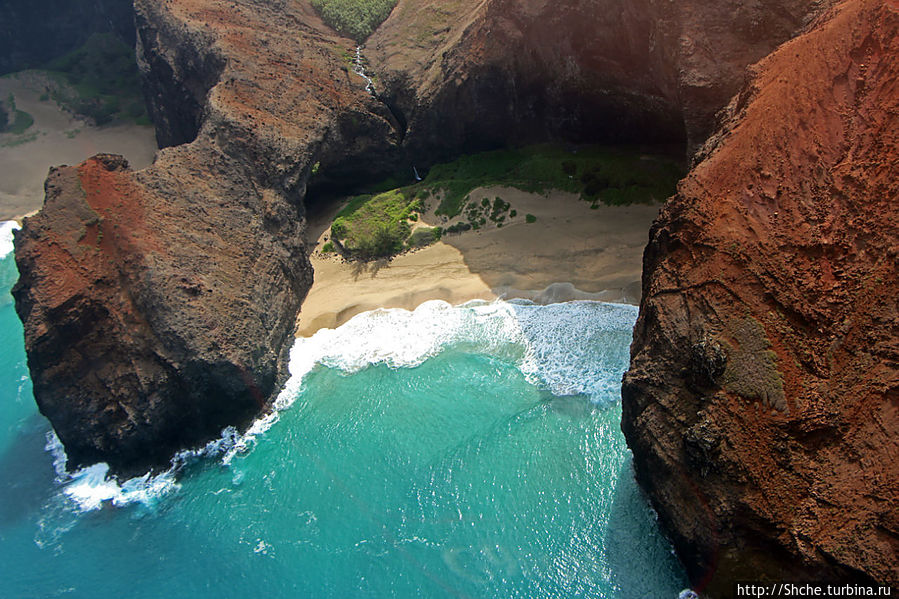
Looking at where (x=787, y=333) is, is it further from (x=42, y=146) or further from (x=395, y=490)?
(x=42, y=146)

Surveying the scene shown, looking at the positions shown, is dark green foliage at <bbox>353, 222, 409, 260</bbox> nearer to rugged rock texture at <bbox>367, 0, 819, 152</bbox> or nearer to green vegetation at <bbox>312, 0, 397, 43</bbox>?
rugged rock texture at <bbox>367, 0, 819, 152</bbox>

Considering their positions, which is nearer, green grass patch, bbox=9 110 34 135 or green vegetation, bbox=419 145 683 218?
green vegetation, bbox=419 145 683 218

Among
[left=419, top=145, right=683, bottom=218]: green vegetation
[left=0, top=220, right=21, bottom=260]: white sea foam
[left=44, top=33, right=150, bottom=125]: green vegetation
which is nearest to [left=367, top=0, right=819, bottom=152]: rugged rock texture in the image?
[left=419, top=145, right=683, bottom=218]: green vegetation

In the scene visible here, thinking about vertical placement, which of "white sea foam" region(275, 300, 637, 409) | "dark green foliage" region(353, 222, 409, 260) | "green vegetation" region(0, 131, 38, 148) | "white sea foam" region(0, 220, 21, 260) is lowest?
"white sea foam" region(275, 300, 637, 409)

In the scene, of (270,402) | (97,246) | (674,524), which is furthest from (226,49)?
(674,524)

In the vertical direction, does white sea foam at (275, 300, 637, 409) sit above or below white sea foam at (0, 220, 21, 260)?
below

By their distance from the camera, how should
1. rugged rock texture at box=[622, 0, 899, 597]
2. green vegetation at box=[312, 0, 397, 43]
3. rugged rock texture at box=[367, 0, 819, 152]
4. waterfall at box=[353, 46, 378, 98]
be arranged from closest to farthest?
rugged rock texture at box=[622, 0, 899, 597] < rugged rock texture at box=[367, 0, 819, 152] < waterfall at box=[353, 46, 378, 98] < green vegetation at box=[312, 0, 397, 43]

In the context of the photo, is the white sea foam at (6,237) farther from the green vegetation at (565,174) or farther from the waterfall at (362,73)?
the green vegetation at (565,174)
